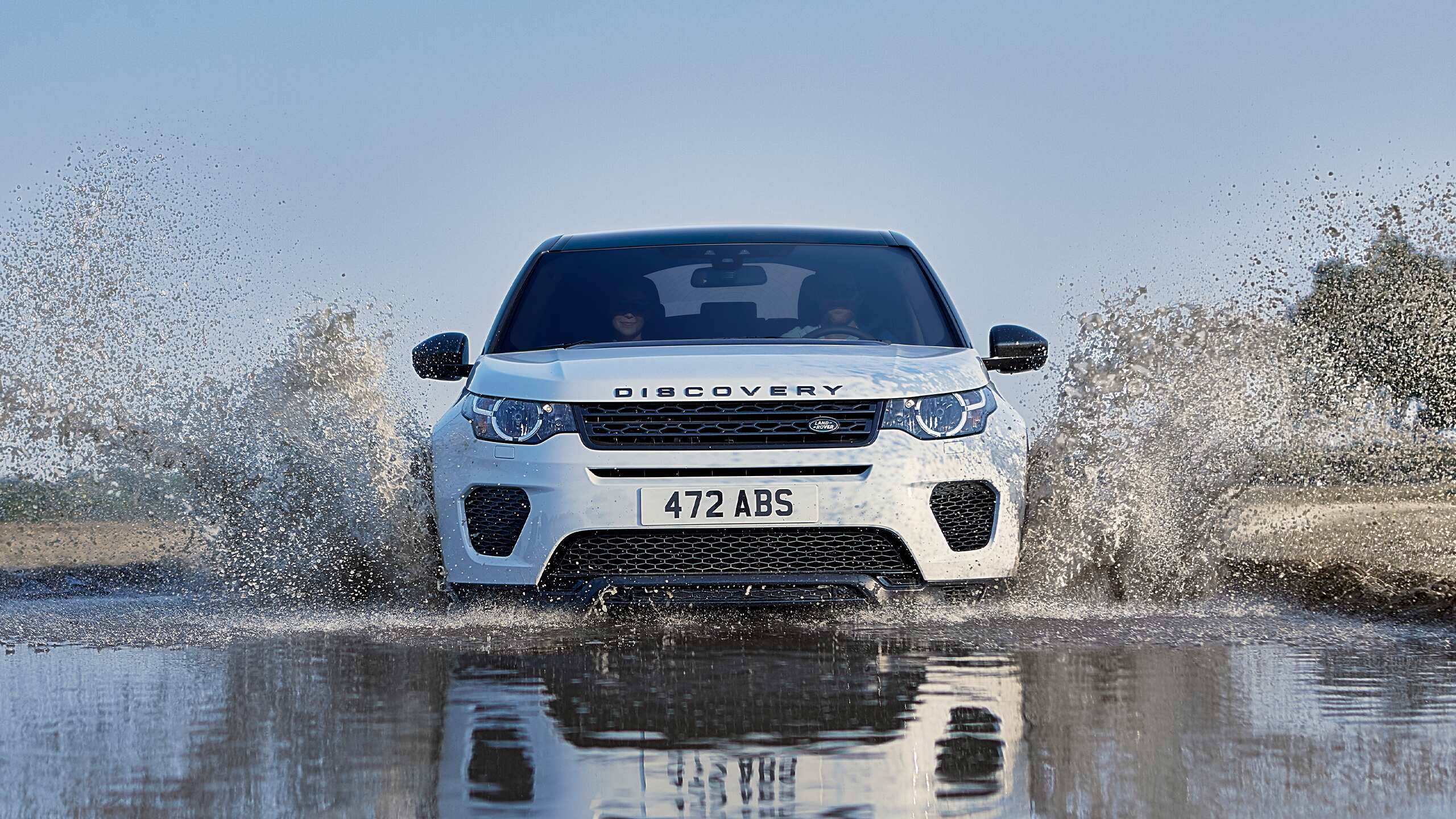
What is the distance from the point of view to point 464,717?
4.80m

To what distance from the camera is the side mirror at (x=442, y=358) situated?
Answer: 8117 millimetres

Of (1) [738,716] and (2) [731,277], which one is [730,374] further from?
(1) [738,716]

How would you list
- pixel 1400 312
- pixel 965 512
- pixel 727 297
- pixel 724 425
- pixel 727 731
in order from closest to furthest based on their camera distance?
pixel 727 731 → pixel 724 425 → pixel 965 512 → pixel 727 297 → pixel 1400 312

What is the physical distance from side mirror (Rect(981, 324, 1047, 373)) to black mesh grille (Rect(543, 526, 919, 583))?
1767 millimetres

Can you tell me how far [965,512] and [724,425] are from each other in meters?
0.93

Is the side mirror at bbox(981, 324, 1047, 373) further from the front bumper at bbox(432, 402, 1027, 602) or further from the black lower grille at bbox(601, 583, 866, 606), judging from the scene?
the black lower grille at bbox(601, 583, 866, 606)

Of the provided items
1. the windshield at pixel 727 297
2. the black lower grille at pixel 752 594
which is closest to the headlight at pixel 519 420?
the black lower grille at pixel 752 594

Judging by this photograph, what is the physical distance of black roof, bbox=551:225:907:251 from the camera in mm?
8625

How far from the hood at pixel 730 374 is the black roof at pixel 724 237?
4.06ft

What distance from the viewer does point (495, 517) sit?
266 inches

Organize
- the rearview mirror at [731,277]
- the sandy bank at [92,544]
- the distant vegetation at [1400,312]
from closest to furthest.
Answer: the rearview mirror at [731,277], the sandy bank at [92,544], the distant vegetation at [1400,312]

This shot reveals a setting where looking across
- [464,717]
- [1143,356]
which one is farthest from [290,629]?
[1143,356]

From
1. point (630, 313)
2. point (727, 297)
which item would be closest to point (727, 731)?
→ point (630, 313)

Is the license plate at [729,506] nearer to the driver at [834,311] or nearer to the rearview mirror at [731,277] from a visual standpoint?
the driver at [834,311]
